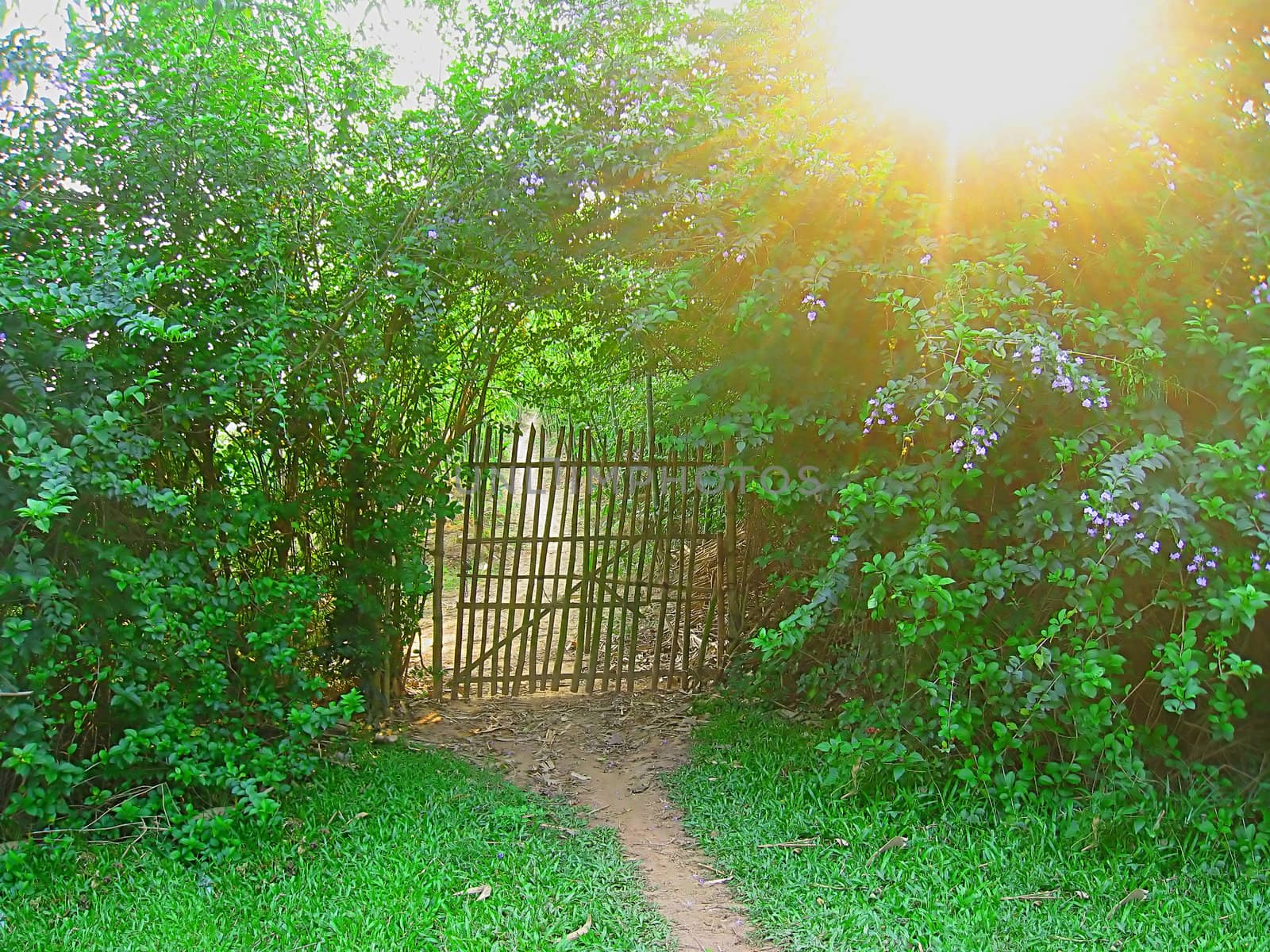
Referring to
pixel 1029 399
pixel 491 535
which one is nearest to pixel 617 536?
pixel 491 535

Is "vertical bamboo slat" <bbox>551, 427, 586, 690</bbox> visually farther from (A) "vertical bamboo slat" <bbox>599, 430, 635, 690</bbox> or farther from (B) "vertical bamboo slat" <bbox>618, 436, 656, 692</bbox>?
(B) "vertical bamboo slat" <bbox>618, 436, 656, 692</bbox>

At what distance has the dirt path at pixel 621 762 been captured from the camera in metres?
3.49

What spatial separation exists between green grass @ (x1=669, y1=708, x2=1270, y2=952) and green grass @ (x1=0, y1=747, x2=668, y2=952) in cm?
58

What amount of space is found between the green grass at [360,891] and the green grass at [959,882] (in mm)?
575

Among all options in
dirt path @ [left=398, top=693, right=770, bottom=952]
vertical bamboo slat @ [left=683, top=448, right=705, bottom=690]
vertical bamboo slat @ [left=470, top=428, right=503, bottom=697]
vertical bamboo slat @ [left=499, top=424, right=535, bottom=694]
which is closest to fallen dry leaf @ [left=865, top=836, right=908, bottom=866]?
dirt path @ [left=398, top=693, right=770, bottom=952]

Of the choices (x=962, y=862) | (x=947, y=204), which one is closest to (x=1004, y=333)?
(x=947, y=204)

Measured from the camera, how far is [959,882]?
343 cm

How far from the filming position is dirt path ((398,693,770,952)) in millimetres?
3492

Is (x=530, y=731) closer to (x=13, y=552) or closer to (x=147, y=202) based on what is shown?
(x=13, y=552)

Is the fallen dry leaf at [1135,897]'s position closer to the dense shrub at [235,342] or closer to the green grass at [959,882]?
the green grass at [959,882]

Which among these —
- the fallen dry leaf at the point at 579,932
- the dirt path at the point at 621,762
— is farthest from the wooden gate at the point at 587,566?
the fallen dry leaf at the point at 579,932

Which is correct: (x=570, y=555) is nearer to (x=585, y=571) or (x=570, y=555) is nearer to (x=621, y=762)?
(x=585, y=571)

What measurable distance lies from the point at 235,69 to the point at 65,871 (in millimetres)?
3649

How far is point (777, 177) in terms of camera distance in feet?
13.3
